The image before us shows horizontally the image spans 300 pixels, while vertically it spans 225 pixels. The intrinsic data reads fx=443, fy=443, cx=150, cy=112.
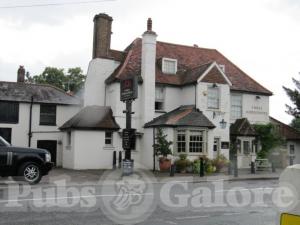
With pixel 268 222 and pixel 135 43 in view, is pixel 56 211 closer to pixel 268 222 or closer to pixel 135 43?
pixel 268 222

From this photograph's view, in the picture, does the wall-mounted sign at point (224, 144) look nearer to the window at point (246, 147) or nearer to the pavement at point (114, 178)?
the window at point (246, 147)

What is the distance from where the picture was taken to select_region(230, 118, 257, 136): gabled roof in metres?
31.3

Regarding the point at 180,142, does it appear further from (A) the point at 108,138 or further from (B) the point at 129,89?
(B) the point at 129,89

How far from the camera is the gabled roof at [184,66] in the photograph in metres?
30.4

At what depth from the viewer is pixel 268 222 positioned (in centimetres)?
922

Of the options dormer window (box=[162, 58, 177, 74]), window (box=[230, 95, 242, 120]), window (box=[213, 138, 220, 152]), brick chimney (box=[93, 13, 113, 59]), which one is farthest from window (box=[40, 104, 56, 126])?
window (box=[230, 95, 242, 120])

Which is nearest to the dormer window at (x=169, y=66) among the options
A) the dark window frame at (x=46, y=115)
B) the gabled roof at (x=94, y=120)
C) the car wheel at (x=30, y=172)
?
the gabled roof at (x=94, y=120)

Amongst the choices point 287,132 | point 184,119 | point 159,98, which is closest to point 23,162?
point 184,119

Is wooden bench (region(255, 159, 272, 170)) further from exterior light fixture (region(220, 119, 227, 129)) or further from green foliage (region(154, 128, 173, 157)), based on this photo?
green foliage (region(154, 128, 173, 157))

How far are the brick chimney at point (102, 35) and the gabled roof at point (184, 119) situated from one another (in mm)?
6198

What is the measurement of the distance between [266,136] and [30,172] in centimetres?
2027

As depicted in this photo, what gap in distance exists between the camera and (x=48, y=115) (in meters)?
Answer: 32.0

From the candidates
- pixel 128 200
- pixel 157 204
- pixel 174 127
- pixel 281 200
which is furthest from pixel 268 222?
pixel 174 127

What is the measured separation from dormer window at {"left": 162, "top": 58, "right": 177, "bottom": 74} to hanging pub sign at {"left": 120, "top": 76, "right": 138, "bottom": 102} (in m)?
8.23
